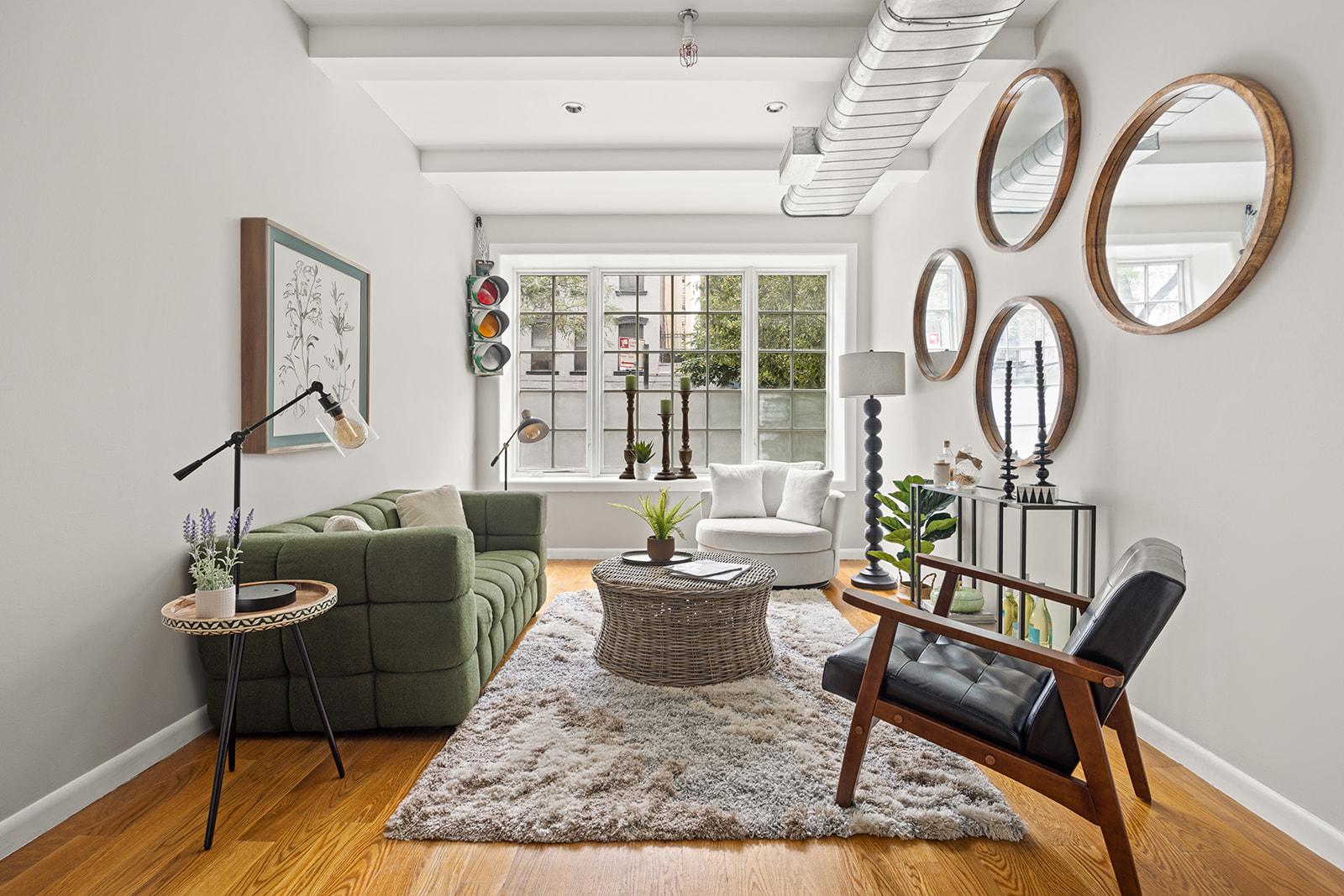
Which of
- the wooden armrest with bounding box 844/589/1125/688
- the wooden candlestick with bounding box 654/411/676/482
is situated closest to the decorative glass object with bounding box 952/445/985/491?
the wooden armrest with bounding box 844/589/1125/688

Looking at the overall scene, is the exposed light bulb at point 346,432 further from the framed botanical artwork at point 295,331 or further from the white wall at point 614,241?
the white wall at point 614,241

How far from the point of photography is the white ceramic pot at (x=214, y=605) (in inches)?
74.7

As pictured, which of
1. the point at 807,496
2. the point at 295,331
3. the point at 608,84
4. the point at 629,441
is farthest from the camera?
the point at 629,441

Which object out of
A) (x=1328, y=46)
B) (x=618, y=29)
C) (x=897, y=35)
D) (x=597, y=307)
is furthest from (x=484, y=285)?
(x=1328, y=46)

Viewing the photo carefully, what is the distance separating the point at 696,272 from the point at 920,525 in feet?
9.57

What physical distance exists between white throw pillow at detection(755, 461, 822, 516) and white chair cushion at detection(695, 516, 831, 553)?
473 millimetres

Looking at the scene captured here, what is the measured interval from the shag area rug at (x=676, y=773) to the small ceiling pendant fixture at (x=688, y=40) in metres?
2.57

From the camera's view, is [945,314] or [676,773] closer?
[676,773]

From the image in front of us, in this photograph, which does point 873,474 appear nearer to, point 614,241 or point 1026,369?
point 1026,369

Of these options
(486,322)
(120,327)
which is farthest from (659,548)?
(486,322)

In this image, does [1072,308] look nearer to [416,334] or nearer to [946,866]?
[946,866]

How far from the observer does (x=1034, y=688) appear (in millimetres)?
1887

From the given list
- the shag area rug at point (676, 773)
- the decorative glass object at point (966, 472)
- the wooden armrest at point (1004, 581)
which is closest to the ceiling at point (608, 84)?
the decorative glass object at point (966, 472)

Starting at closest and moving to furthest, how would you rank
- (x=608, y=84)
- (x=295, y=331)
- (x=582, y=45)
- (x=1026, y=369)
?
(x=295, y=331)
(x=582, y=45)
(x=1026, y=369)
(x=608, y=84)
